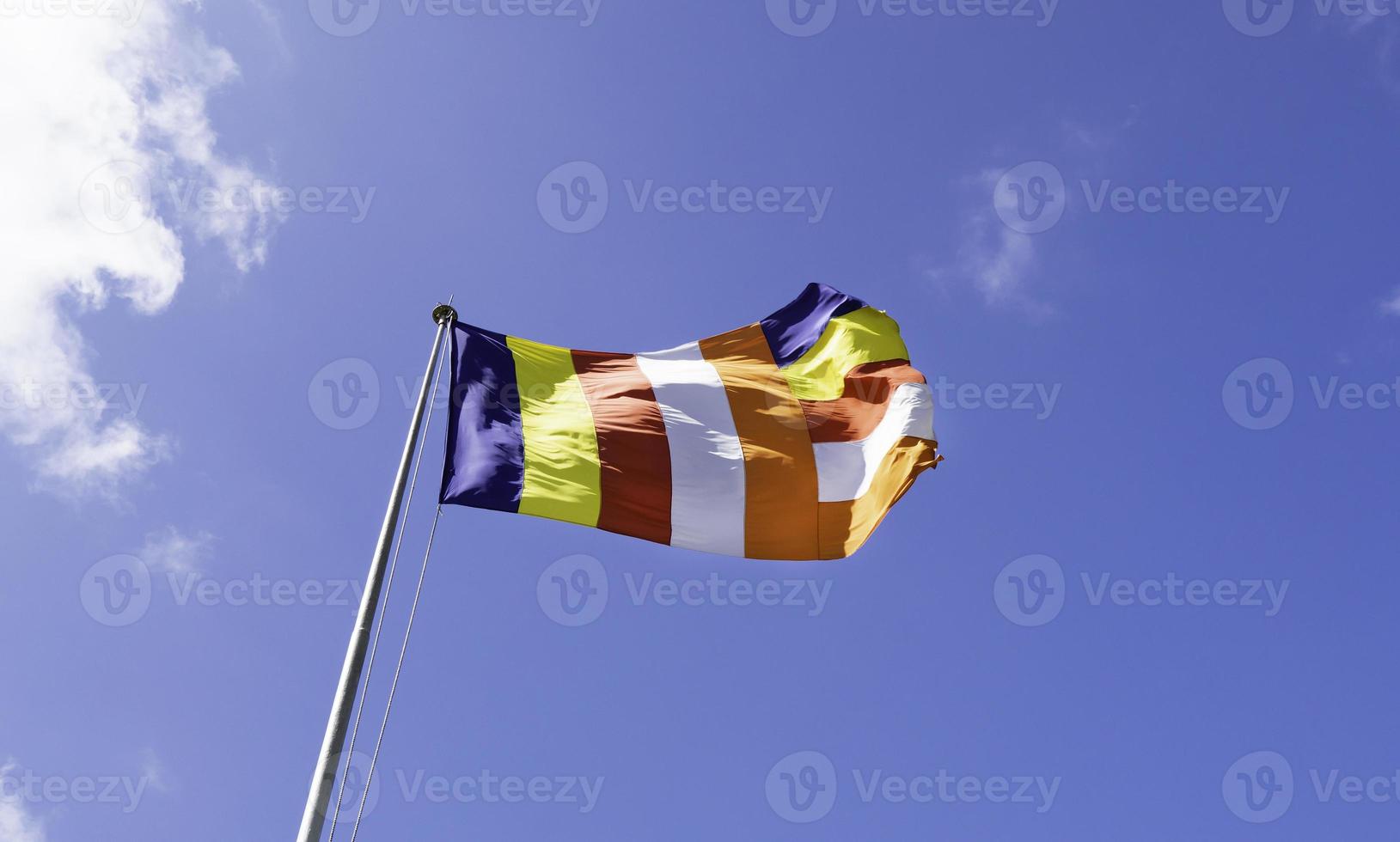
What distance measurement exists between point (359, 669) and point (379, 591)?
85 cm

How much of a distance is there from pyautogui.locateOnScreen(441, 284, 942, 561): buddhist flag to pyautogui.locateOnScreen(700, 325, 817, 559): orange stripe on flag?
0.02 m

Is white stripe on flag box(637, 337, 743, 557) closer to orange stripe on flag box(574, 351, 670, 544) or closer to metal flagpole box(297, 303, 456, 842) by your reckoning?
orange stripe on flag box(574, 351, 670, 544)

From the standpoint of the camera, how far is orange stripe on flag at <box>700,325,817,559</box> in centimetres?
1350

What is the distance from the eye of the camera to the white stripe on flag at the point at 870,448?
14.0 m

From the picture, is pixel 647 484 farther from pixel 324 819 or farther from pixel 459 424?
pixel 324 819

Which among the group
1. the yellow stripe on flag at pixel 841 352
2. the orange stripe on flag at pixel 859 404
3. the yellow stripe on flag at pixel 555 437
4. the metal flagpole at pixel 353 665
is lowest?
the metal flagpole at pixel 353 665

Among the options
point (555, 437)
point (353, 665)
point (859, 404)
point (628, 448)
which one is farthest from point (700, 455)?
point (353, 665)

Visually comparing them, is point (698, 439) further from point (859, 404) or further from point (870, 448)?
point (859, 404)

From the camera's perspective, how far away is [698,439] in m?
14.0

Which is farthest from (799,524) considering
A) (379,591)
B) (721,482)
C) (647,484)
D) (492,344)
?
(379,591)

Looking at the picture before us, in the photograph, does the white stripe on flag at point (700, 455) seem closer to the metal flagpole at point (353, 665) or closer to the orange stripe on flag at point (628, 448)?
the orange stripe on flag at point (628, 448)

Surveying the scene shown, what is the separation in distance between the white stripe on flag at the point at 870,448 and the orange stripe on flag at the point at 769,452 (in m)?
0.19

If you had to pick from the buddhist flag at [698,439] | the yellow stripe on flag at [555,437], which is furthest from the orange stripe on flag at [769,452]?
the yellow stripe on flag at [555,437]

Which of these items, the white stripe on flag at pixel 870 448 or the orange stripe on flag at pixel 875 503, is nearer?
the orange stripe on flag at pixel 875 503
